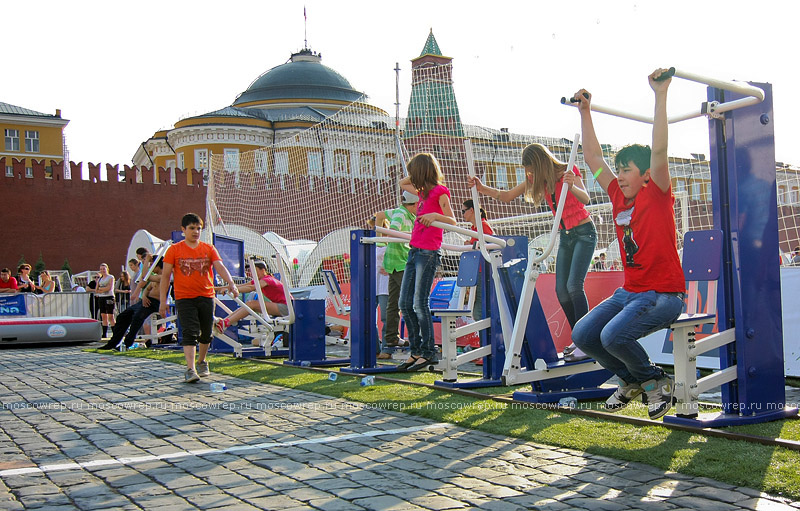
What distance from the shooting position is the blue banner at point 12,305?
16484 mm

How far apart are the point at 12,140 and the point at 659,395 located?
69.9 meters

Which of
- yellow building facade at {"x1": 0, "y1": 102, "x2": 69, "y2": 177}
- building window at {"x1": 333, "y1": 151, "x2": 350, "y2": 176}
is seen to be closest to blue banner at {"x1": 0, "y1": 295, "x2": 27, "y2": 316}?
building window at {"x1": 333, "y1": 151, "x2": 350, "y2": 176}

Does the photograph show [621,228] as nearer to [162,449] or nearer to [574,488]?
[574,488]

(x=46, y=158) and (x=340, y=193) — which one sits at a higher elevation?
(x=46, y=158)

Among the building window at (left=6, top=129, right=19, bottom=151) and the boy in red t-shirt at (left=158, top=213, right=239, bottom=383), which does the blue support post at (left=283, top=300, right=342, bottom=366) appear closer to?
the boy in red t-shirt at (left=158, top=213, right=239, bottom=383)

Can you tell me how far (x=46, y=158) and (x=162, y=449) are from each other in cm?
6802

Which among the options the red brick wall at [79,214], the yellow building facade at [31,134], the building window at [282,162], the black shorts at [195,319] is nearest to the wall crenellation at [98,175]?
the red brick wall at [79,214]

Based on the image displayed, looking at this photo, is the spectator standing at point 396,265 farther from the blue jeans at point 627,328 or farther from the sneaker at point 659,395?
the sneaker at point 659,395

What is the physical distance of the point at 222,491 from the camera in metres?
3.48

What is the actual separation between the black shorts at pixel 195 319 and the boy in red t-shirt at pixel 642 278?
4.41 metres

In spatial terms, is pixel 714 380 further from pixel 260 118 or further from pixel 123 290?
pixel 260 118

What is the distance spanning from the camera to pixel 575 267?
588cm

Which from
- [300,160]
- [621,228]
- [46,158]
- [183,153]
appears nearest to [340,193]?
[300,160]

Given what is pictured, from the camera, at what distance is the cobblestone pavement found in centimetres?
329
